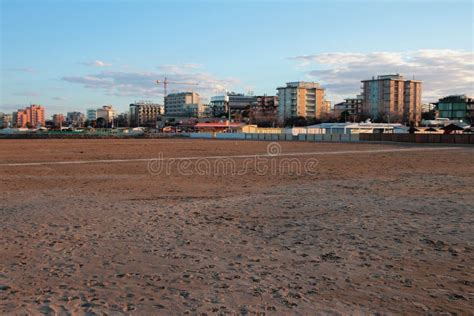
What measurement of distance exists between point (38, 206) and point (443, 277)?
8.96 metres

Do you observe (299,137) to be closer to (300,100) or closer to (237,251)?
(237,251)

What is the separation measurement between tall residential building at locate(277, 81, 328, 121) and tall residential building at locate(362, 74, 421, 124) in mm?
17354

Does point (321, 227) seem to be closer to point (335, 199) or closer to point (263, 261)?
point (263, 261)

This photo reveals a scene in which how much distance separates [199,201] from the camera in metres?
11.7

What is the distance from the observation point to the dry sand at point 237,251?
486cm

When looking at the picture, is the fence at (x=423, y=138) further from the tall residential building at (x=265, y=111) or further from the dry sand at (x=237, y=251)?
the tall residential building at (x=265, y=111)

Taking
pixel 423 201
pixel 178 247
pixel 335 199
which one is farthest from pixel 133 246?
pixel 423 201

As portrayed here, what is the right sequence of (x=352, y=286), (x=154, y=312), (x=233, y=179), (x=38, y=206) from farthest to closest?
(x=233, y=179)
(x=38, y=206)
(x=352, y=286)
(x=154, y=312)

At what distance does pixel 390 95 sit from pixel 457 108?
2498 cm

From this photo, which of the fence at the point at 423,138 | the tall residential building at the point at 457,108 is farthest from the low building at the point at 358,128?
the tall residential building at the point at 457,108

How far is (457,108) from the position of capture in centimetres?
13675

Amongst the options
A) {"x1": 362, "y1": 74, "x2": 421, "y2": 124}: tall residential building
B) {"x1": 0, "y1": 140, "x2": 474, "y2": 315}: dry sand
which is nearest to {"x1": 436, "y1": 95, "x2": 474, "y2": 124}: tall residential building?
{"x1": 362, "y1": 74, "x2": 421, "y2": 124}: tall residential building

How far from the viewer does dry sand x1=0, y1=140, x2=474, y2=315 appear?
486cm

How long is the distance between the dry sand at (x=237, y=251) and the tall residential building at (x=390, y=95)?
146m
